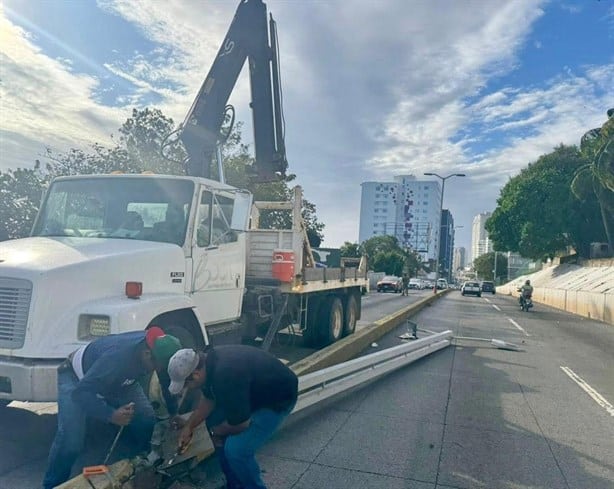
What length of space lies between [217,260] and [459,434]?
3.42 meters

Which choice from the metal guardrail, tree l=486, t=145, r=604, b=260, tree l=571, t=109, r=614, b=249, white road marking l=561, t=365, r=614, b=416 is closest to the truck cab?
the metal guardrail

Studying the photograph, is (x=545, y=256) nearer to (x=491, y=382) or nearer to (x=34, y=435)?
(x=491, y=382)

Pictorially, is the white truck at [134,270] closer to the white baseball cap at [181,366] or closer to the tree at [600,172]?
the white baseball cap at [181,366]

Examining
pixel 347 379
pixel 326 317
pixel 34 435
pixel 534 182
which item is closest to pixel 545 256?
pixel 534 182

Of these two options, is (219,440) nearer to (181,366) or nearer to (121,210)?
(181,366)

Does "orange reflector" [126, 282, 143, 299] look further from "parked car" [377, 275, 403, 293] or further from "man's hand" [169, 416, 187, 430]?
"parked car" [377, 275, 403, 293]

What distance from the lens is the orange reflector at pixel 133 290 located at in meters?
5.05

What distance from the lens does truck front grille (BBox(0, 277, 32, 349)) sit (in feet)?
14.6

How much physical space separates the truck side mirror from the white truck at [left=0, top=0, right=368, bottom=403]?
0.01 metres

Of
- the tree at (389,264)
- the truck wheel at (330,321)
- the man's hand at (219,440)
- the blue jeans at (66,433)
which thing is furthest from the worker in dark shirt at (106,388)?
the tree at (389,264)

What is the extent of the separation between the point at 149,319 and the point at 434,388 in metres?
4.78

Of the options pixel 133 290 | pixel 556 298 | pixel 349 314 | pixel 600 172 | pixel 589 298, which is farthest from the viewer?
pixel 556 298

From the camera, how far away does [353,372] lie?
7.54 metres

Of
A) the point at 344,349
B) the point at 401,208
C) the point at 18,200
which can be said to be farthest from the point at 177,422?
the point at 401,208
